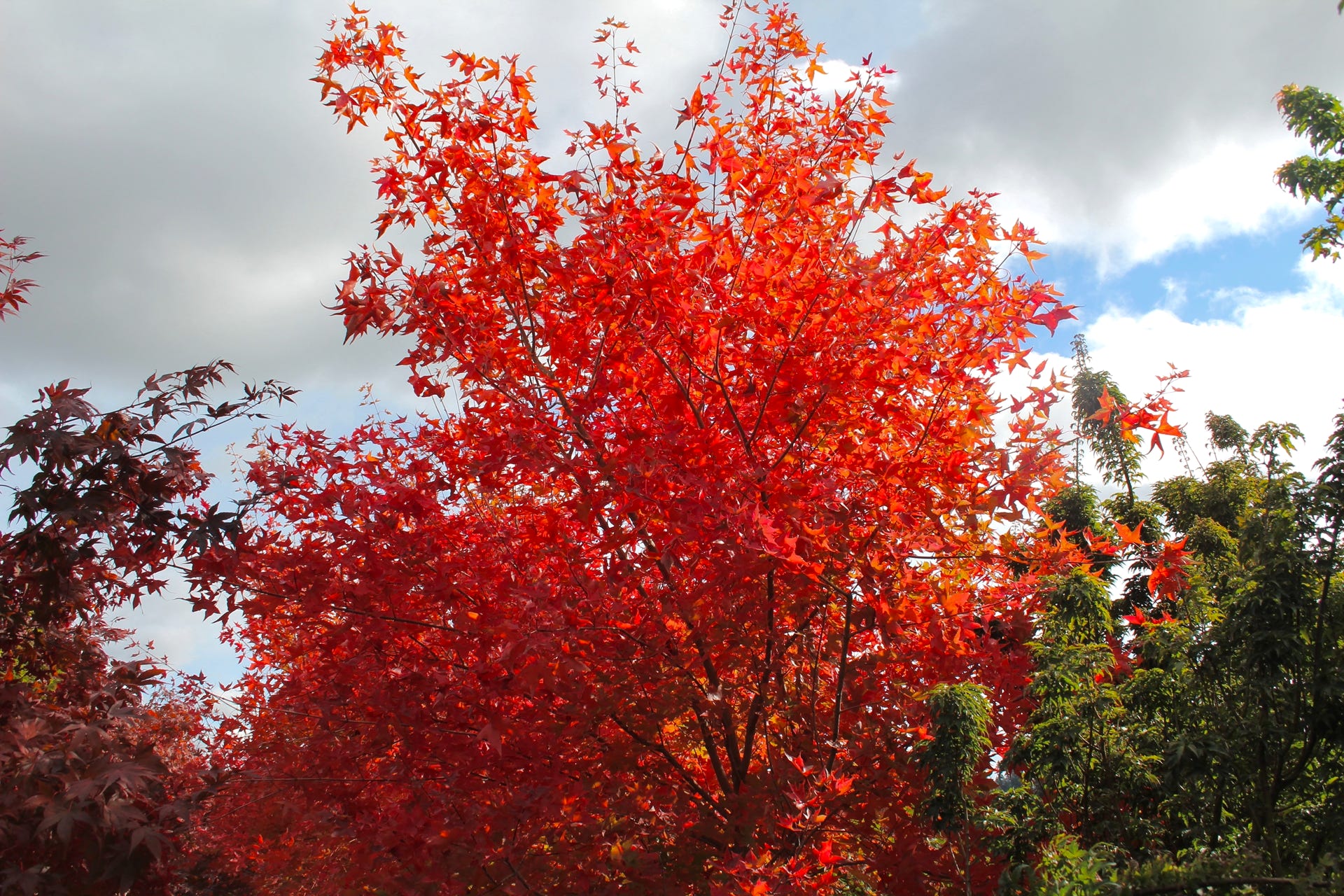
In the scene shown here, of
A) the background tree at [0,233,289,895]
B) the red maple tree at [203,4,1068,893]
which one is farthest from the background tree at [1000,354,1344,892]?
the background tree at [0,233,289,895]

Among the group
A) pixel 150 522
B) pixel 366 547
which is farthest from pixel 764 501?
pixel 150 522

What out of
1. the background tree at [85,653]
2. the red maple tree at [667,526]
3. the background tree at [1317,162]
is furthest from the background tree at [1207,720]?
the background tree at [1317,162]

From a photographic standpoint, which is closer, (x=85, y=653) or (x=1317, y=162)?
(x=85, y=653)

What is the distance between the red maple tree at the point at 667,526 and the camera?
4484 millimetres

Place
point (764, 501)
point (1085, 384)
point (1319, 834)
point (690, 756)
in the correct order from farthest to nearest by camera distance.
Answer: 1. point (1085, 384)
2. point (690, 756)
3. point (764, 501)
4. point (1319, 834)

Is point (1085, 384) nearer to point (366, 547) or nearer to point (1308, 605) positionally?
point (1308, 605)

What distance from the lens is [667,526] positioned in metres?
4.86

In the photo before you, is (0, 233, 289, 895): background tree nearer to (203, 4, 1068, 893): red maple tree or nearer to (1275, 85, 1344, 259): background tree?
(203, 4, 1068, 893): red maple tree

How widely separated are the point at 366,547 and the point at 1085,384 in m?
28.7

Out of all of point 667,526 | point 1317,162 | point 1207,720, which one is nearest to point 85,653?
point 667,526

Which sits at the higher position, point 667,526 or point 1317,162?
point 1317,162

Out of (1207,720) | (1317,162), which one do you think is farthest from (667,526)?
(1317,162)

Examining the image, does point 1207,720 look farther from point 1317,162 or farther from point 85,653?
point 1317,162

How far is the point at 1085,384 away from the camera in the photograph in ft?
93.7
